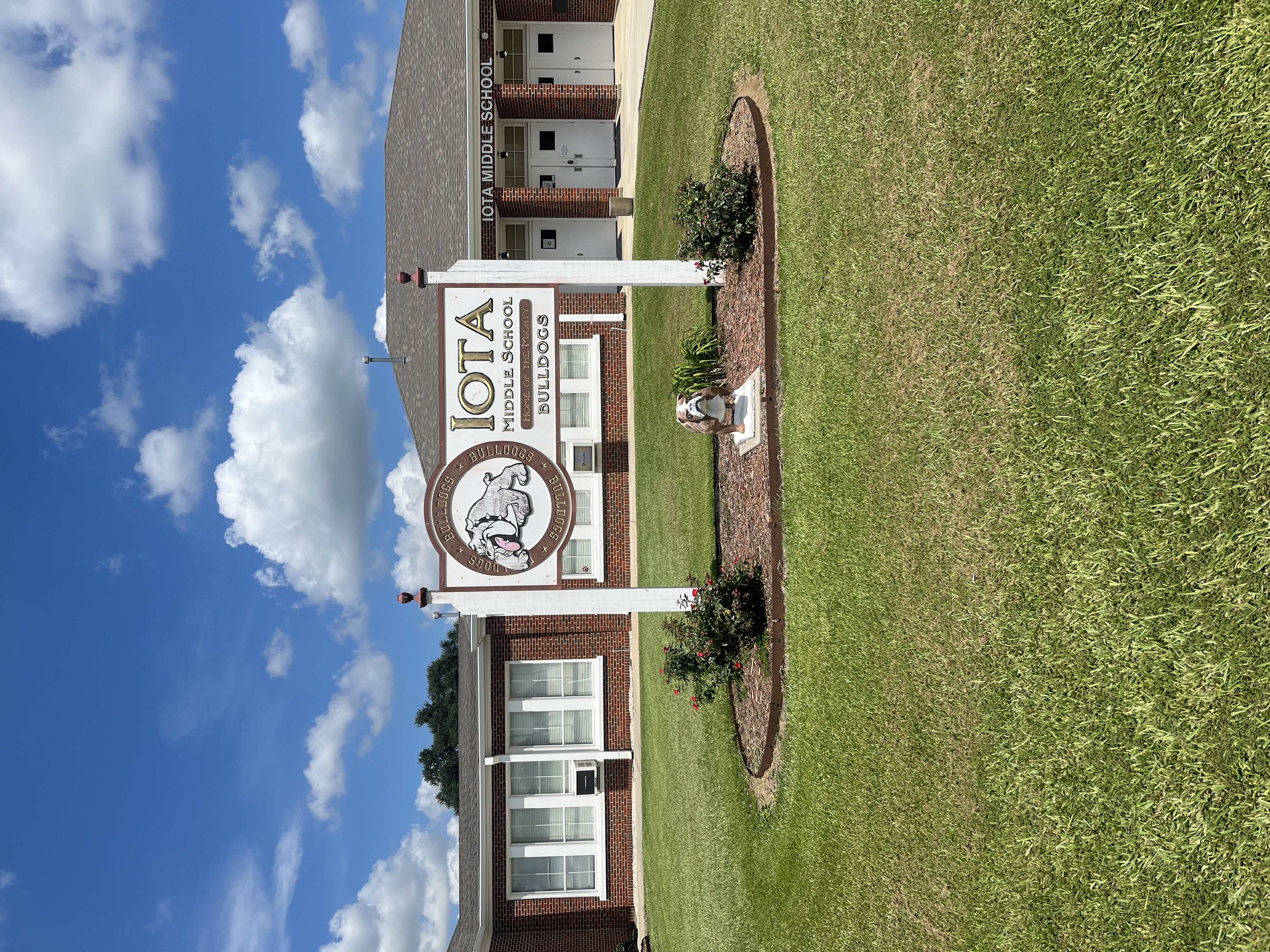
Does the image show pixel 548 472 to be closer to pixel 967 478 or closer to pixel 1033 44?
pixel 967 478

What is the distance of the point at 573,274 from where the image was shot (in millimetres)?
10672

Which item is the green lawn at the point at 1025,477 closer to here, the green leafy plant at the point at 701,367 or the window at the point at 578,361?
the green leafy plant at the point at 701,367

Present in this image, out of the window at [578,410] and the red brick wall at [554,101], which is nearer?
the window at [578,410]

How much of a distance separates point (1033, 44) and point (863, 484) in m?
3.83

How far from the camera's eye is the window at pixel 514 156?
72.6 ft

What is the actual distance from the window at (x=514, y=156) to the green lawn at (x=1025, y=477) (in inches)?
553

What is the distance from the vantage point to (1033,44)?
17.7ft

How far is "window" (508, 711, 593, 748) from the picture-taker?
2080 cm

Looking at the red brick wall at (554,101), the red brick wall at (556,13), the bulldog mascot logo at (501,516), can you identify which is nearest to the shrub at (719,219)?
the bulldog mascot logo at (501,516)

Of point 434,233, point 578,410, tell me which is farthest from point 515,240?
point 578,410

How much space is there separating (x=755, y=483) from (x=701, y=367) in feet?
7.06

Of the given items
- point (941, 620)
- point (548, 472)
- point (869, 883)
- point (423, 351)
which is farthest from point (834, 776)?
point (423, 351)

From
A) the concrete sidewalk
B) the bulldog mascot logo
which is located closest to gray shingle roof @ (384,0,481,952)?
the concrete sidewalk

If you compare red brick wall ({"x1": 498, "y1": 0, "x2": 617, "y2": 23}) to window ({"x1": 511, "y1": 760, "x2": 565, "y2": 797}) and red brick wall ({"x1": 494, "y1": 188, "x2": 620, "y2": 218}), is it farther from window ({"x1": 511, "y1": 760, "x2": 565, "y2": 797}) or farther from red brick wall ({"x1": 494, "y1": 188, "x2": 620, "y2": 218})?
window ({"x1": 511, "y1": 760, "x2": 565, "y2": 797})
